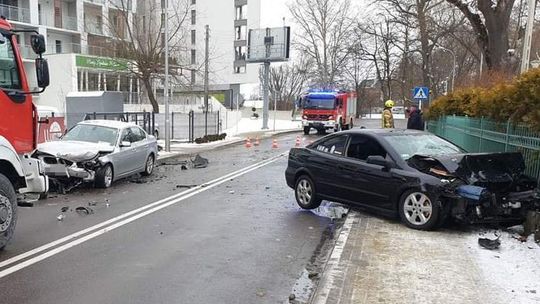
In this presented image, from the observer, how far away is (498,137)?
981cm

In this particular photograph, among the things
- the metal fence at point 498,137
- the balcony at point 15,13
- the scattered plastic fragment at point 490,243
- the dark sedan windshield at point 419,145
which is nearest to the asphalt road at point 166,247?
the dark sedan windshield at point 419,145

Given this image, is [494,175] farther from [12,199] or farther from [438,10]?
[438,10]

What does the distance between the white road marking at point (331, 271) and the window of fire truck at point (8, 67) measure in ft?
15.4

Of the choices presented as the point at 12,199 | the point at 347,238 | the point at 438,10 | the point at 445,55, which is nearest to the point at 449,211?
the point at 347,238

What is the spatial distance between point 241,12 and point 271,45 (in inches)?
1435

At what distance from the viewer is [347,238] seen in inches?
276

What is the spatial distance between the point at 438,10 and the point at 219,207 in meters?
37.0

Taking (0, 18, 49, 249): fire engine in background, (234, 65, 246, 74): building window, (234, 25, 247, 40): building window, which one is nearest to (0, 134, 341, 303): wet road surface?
(0, 18, 49, 249): fire engine in background

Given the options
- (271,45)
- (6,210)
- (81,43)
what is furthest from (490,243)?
(81,43)

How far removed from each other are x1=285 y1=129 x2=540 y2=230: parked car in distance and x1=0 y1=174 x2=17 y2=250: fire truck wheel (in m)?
4.99

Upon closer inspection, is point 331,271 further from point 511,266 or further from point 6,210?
point 6,210

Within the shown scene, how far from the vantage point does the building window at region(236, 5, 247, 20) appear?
258 ft

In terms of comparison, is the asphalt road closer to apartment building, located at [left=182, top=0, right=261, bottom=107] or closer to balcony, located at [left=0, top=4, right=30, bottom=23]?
balcony, located at [left=0, top=4, right=30, bottom=23]

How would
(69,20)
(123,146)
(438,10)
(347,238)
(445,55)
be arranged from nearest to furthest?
(347,238) < (123,146) < (438,10) < (69,20) < (445,55)
